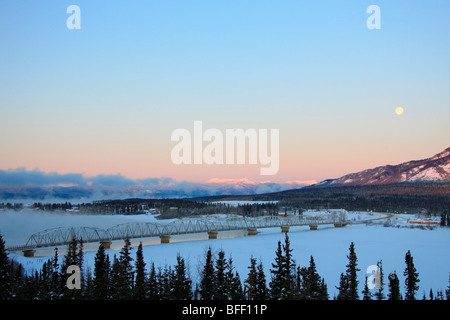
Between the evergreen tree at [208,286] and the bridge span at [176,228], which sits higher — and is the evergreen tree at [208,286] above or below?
above

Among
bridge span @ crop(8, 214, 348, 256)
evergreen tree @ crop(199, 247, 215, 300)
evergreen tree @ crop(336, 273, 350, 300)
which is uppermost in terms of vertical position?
evergreen tree @ crop(199, 247, 215, 300)

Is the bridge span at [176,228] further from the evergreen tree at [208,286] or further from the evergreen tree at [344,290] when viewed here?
the evergreen tree at [344,290]

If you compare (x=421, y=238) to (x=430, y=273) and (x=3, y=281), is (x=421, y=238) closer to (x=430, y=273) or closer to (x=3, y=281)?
(x=430, y=273)

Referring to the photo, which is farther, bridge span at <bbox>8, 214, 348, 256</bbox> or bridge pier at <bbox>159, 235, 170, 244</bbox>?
bridge span at <bbox>8, 214, 348, 256</bbox>

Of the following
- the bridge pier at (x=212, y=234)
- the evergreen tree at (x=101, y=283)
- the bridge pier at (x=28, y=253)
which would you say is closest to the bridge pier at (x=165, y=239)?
the bridge pier at (x=212, y=234)

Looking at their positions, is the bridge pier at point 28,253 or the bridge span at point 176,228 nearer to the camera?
the bridge pier at point 28,253

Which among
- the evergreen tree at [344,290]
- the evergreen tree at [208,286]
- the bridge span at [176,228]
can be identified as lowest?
the bridge span at [176,228]

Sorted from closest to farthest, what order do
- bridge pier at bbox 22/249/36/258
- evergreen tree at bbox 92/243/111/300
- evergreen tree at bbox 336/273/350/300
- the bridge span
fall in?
1. evergreen tree at bbox 92/243/111/300
2. evergreen tree at bbox 336/273/350/300
3. bridge pier at bbox 22/249/36/258
4. the bridge span

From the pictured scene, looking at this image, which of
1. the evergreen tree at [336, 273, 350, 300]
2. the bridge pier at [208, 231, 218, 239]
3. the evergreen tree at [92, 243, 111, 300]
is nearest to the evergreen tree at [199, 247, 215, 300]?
the evergreen tree at [92, 243, 111, 300]

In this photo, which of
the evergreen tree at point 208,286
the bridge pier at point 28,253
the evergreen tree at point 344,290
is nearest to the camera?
the evergreen tree at point 208,286

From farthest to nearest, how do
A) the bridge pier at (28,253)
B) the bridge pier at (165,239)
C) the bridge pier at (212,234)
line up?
the bridge pier at (212,234) → the bridge pier at (165,239) → the bridge pier at (28,253)

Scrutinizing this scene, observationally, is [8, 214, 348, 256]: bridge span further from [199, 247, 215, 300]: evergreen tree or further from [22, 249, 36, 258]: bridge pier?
[199, 247, 215, 300]: evergreen tree
